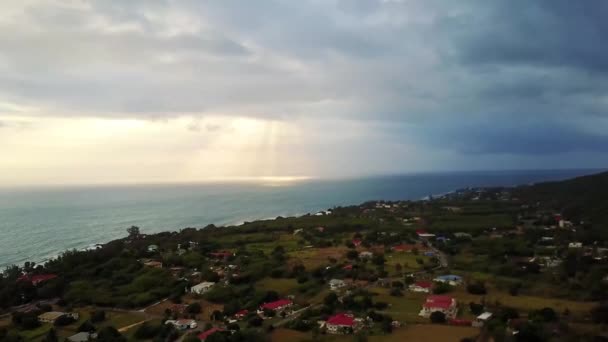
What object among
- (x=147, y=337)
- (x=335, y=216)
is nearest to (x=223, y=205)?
(x=335, y=216)

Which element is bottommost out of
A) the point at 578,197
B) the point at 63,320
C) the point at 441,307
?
the point at 63,320

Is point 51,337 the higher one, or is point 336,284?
point 336,284

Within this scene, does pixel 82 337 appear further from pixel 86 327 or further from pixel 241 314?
pixel 241 314

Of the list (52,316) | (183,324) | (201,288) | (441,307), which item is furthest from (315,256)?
(52,316)

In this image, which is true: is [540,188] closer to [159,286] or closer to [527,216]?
[527,216]

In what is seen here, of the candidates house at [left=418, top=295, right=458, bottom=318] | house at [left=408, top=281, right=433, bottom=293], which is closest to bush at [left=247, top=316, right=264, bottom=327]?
house at [left=418, top=295, right=458, bottom=318]

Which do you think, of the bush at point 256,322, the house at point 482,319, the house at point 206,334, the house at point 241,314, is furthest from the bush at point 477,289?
the house at point 206,334

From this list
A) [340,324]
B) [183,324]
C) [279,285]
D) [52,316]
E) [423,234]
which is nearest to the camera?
[340,324]
